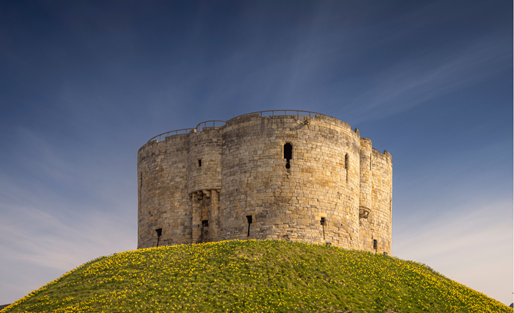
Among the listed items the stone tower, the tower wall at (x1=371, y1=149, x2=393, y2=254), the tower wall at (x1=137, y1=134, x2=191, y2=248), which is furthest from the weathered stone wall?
the tower wall at (x1=137, y1=134, x2=191, y2=248)

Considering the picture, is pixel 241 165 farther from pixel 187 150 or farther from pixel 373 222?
pixel 373 222

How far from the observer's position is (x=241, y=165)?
118ft

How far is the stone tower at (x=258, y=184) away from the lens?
113 feet

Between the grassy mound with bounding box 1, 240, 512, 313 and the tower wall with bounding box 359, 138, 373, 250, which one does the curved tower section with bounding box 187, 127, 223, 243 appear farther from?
the tower wall with bounding box 359, 138, 373, 250

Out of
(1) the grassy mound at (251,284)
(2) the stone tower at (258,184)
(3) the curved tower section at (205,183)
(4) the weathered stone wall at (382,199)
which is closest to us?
(1) the grassy mound at (251,284)

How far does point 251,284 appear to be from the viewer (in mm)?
26594

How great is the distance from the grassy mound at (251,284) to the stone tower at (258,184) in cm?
264

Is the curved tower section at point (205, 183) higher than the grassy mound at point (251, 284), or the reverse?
the curved tower section at point (205, 183)

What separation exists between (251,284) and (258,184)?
953 cm

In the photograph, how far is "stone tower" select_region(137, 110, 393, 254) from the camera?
34.5m

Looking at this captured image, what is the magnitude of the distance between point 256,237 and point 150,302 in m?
10.7

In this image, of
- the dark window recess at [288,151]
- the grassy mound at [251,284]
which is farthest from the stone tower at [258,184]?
the grassy mound at [251,284]

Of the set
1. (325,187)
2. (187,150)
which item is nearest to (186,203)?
(187,150)

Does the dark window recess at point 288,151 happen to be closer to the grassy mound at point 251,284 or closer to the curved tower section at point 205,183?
the curved tower section at point 205,183
